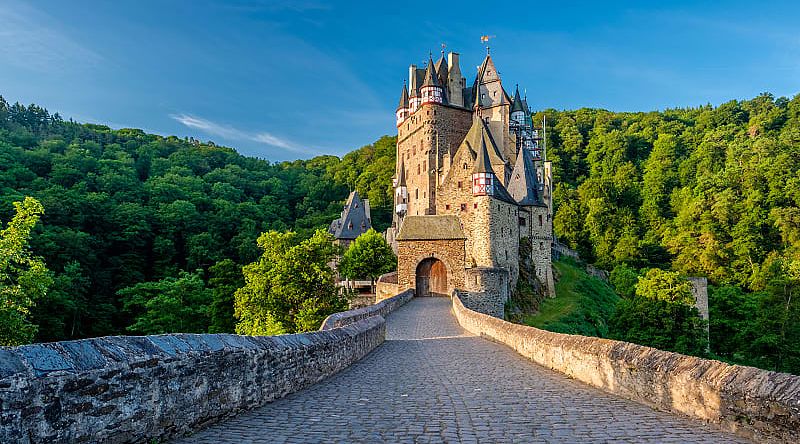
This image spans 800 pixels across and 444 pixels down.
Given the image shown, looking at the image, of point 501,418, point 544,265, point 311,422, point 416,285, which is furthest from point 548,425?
point 544,265

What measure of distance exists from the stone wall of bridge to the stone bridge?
Result: 1 centimetres

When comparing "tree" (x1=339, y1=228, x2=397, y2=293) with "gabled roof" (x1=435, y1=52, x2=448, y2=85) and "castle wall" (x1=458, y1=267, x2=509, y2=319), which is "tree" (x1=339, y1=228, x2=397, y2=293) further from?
"gabled roof" (x1=435, y1=52, x2=448, y2=85)

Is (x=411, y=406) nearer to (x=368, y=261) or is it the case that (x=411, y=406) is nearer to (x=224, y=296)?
(x=368, y=261)

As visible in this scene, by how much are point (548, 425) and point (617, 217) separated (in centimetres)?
6775

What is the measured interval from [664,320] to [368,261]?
74.8 ft

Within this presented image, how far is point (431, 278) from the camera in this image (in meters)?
34.6

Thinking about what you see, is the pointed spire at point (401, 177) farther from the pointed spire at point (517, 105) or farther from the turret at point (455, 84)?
the pointed spire at point (517, 105)

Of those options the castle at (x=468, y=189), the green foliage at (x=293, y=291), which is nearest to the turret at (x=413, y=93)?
the castle at (x=468, y=189)

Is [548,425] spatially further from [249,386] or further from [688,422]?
[249,386]

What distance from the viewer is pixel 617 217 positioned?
68375mm

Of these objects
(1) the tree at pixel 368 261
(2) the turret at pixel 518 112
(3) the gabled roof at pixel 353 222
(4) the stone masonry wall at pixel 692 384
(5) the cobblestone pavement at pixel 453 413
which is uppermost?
(2) the turret at pixel 518 112

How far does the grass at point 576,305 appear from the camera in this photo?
128 ft

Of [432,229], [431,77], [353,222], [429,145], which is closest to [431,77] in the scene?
[431,77]

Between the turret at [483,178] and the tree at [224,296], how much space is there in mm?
21802
